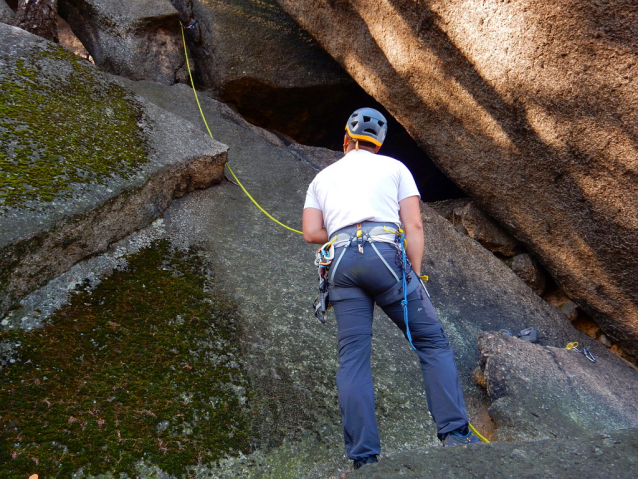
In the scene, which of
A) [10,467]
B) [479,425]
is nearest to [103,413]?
[10,467]

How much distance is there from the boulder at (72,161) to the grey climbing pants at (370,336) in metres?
2.23

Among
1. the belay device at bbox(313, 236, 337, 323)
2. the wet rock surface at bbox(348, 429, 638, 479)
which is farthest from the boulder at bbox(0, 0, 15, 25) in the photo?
the wet rock surface at bbox(348, 429, 638, 479)

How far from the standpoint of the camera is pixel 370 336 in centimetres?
286

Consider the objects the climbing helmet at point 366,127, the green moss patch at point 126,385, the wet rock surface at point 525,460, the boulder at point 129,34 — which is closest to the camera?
the wet rock surface at point 525,460

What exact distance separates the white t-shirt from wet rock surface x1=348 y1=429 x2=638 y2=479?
1302 millimetres

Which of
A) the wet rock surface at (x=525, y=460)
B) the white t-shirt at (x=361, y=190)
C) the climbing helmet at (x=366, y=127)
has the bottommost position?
the wet rock surface at (x=525, y=460)

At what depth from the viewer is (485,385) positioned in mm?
4500

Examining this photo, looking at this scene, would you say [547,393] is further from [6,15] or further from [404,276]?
[6,15]

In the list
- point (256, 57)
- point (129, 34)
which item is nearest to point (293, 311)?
point (256, 57)

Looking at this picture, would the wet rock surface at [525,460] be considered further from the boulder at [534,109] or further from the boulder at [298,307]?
the boulder at [534,109]

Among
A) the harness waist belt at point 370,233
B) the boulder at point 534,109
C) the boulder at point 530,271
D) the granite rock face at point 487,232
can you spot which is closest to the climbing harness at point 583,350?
the boulder at point 534,109

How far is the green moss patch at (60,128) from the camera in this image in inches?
161

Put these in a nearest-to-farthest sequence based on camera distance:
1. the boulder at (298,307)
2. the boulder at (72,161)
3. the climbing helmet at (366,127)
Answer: the climbing helmet at (366,127) < the boulder at (298,307) < the boulder at (72,161)

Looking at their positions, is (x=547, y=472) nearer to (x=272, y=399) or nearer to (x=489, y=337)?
(x=272, y=399)
